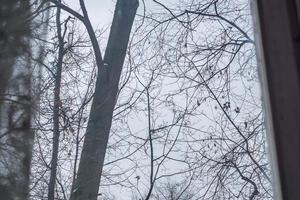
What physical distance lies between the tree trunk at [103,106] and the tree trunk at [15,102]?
0.32 feet

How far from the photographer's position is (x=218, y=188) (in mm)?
712

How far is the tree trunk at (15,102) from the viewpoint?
0.67 m

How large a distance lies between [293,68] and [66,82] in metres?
0.41

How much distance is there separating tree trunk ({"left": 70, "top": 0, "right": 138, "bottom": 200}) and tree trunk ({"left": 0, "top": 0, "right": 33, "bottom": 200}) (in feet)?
0.32

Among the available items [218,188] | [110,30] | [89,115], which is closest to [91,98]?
[89,115]

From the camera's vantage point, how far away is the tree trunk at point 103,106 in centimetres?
70

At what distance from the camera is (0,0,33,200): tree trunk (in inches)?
26.4

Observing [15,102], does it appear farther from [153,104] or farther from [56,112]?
[153,104]

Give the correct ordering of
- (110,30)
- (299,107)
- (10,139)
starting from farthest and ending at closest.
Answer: (110,30), (10,139), (299,107)

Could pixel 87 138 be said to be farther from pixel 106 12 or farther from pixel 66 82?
pixel 106 12

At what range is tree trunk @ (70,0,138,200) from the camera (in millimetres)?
699

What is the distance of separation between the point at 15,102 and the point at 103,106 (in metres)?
0.16

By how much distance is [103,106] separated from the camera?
76 centimetres

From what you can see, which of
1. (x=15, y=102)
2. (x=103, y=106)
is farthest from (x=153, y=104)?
(x=15, y=102)
